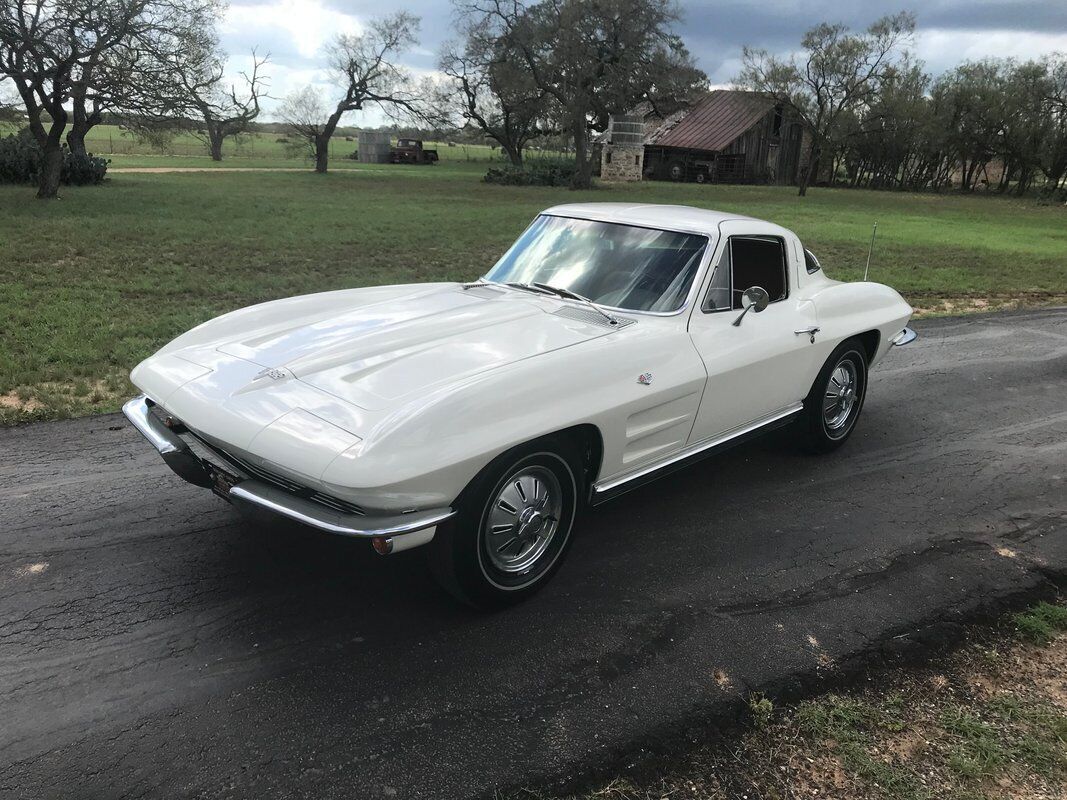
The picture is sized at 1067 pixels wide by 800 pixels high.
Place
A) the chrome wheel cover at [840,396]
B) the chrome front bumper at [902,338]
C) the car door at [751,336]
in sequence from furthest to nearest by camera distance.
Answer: the chrome front bumper at [902,338]
the chrome wheel cover at [840,396]
the car door at [751,336]

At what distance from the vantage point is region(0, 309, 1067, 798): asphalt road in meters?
2.38

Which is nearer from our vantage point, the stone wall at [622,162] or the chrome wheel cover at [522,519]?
the chrome wheel cover at [522,519]

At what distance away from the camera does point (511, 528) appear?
3014mm

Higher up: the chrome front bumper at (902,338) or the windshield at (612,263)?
the windshield at (612,263)

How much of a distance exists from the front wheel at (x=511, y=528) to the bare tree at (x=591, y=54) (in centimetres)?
3651

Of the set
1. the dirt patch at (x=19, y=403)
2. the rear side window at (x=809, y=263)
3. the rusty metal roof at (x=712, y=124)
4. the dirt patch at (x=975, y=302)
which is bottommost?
the dirt patch at (x=19, y=403)

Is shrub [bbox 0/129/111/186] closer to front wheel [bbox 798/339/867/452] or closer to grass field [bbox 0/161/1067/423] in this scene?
grass field [bbox 0/161/1067/423]

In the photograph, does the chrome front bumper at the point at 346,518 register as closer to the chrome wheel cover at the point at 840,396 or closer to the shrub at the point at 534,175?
the chrome wheel cover at the point at 840,396

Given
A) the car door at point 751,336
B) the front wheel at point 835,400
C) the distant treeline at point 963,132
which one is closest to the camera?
the car door at point 751,336

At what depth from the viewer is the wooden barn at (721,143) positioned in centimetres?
4953

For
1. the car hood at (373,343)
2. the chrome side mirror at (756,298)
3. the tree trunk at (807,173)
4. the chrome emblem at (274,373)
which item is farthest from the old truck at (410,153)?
the chrome emblem at (274,373)

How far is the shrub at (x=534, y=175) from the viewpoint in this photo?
39469 mm

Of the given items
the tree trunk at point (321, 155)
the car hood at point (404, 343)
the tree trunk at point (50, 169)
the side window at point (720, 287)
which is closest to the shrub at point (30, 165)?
the tree trunk at point (50, 169)

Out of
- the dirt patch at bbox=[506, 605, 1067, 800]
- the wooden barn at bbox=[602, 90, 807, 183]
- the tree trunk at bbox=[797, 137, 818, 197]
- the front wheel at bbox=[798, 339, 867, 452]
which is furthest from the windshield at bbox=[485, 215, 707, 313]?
the wooden barn at bbox=[602, 90, 807, 183]
